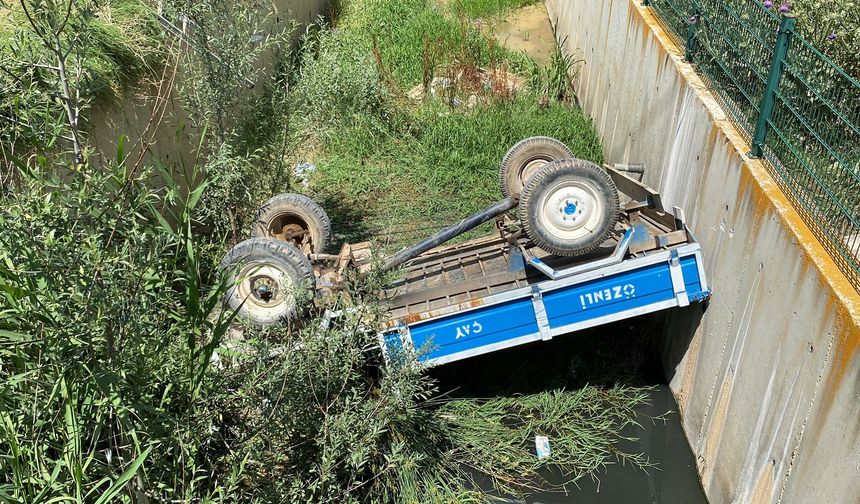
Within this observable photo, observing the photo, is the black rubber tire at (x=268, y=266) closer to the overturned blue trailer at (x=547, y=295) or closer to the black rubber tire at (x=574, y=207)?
the overturned blue trailer at (x=547, y=295)

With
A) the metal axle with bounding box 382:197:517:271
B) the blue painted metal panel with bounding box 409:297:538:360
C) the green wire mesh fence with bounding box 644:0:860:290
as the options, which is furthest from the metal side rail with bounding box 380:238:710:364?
the green wire mesh fence with bounding box 644:0:860:290

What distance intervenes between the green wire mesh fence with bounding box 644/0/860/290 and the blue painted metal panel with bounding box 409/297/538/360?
194 cm

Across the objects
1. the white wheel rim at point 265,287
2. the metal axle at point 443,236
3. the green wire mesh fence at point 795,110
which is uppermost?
the green wire mesh fence at point 795,110

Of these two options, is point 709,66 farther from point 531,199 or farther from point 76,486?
point 76,486

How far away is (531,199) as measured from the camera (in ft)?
17.9

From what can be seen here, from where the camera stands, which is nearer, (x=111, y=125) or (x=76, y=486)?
(x=76, y=486)

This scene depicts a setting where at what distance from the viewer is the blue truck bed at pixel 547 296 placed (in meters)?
5.37

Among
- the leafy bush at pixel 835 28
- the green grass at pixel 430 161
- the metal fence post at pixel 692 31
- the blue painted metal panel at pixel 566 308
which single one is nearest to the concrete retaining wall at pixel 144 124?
the green grass at pixel 430 161

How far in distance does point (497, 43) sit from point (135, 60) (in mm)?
6583

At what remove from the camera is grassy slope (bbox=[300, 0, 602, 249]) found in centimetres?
834

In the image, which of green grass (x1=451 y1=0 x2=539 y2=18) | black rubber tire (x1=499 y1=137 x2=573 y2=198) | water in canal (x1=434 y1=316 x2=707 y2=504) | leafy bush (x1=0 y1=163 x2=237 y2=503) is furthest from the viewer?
green grass (x1=451 y1=0 x2=539 y2=18)

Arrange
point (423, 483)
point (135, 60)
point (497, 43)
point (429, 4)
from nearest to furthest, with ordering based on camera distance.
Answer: point (423, 483) → point (135, 60) → point (497, 43) → point (429, 4)

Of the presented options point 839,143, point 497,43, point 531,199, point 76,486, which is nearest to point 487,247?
point 531,199

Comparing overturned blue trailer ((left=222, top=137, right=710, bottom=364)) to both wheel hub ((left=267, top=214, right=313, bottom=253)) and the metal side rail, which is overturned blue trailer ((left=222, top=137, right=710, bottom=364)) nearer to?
the metal side rail
